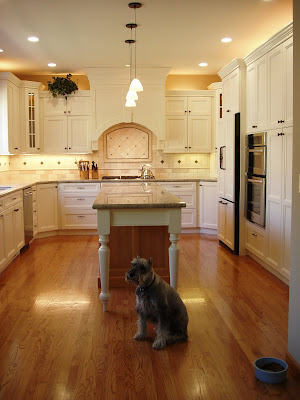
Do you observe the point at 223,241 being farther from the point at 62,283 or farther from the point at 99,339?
the point at 99,339

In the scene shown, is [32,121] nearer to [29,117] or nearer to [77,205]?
[29,117]

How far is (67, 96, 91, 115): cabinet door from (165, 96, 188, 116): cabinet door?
133cm

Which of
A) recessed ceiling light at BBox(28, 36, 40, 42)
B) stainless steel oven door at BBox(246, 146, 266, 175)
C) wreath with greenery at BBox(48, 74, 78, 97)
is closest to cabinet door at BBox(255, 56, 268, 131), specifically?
stainless steel oven door at BBox(246, 146, 266, 175)

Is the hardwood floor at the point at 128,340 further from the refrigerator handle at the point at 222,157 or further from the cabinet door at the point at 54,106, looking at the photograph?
the cabinet door at the point at 54,106

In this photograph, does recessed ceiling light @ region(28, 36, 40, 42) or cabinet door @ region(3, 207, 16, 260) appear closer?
cabinet door @ region(3, 207, 16, 260)

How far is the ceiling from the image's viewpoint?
427cm

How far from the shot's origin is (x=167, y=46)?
5727 millimetres

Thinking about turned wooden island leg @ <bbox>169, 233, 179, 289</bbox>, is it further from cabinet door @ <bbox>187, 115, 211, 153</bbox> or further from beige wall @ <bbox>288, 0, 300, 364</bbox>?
cabinet door @ <bbox>187, 115, 211, 153</bbox>

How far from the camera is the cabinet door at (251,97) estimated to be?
5.08m

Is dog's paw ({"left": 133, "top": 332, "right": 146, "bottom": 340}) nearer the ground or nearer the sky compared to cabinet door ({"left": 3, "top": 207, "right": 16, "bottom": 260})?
nearer the ground

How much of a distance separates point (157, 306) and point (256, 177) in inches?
103

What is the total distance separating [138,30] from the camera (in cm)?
502

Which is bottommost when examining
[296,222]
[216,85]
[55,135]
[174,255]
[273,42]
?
[174,255]

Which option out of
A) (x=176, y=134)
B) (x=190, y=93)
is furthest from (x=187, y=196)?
(x=190, y=93)
